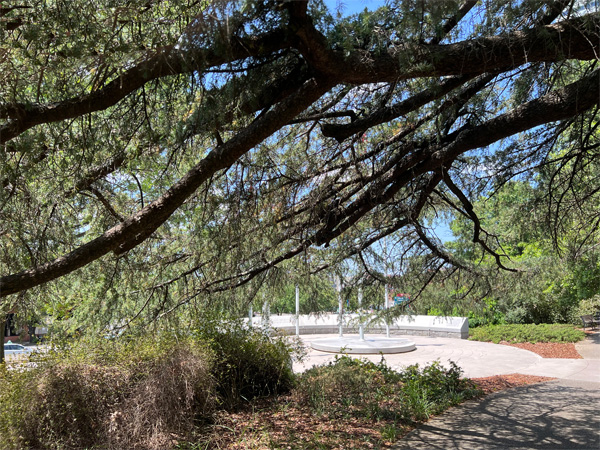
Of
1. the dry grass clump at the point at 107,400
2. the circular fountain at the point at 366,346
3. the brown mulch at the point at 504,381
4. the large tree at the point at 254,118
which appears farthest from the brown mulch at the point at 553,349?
the dry grass clump at the point at 107,400

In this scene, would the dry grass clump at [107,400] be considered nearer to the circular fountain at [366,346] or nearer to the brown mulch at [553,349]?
the circular fountain at [366,346]

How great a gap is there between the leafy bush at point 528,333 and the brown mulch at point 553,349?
38 centimetres

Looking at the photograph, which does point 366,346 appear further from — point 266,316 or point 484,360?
point 266,316

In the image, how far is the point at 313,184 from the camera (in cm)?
472

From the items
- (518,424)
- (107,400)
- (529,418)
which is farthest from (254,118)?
(529,418)

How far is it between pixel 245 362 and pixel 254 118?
4.11m

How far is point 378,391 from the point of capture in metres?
6.66

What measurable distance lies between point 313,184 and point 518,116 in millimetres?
2109

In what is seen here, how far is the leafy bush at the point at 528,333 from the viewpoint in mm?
14852

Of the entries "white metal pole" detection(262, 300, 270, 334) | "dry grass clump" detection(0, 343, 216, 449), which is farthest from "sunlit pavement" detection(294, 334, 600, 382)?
"dry grass clump" detection(0, 343, 216, 449)

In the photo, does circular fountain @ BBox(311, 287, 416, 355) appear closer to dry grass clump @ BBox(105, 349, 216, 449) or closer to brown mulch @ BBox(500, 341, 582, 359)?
brown mulch @ BBox(500, 341, 582, 359)

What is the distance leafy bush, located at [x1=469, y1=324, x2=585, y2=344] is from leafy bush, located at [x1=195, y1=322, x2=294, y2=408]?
40.2ft

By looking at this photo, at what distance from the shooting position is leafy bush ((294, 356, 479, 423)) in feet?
19.6

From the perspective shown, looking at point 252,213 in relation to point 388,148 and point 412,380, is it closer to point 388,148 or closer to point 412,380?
point 388,148
